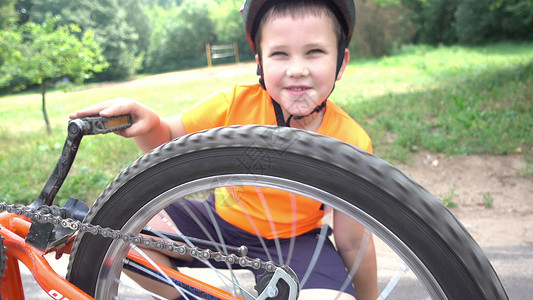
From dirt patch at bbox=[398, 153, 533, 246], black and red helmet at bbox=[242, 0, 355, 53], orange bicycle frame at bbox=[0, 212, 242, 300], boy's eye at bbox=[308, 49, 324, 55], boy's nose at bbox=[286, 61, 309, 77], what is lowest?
dirt patch at bbox=[398, 153, 533, 246]

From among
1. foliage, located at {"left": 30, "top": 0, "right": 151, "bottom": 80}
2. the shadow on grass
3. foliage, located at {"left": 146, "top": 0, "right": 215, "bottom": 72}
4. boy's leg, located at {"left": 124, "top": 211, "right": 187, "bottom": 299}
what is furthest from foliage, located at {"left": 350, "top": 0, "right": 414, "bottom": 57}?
foliage, located at {"left": 146, "top": 0, "right": 215, "bottom": 72}

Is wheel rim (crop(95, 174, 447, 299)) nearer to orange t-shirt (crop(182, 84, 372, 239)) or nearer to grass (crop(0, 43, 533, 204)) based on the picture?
orange t-shirt (crop(182, 84, 372, 239))

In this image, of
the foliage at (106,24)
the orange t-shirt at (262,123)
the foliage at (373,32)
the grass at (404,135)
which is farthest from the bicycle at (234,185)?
the foliage at (106,24)

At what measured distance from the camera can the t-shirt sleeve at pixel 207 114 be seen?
154cm

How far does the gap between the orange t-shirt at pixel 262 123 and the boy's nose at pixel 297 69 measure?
9.3 inches

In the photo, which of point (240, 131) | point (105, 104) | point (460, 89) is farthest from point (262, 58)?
point (460, 89)

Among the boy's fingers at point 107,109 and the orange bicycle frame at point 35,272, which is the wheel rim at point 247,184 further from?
the boy's fingers at point 107,109

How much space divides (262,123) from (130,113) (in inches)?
19.1

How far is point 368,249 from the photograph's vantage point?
55.1 inches

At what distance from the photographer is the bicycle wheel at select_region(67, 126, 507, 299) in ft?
2.49

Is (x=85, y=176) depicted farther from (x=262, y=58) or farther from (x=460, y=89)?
(x=460, y=89)

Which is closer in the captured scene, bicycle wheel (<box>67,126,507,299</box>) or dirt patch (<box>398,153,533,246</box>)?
bicycle wheel (<box>67,126,507,299</box>)

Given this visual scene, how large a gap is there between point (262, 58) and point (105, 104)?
57 centimetres

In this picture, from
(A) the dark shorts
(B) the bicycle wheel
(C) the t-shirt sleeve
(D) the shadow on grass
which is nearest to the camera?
(B) the bicycle wheel
